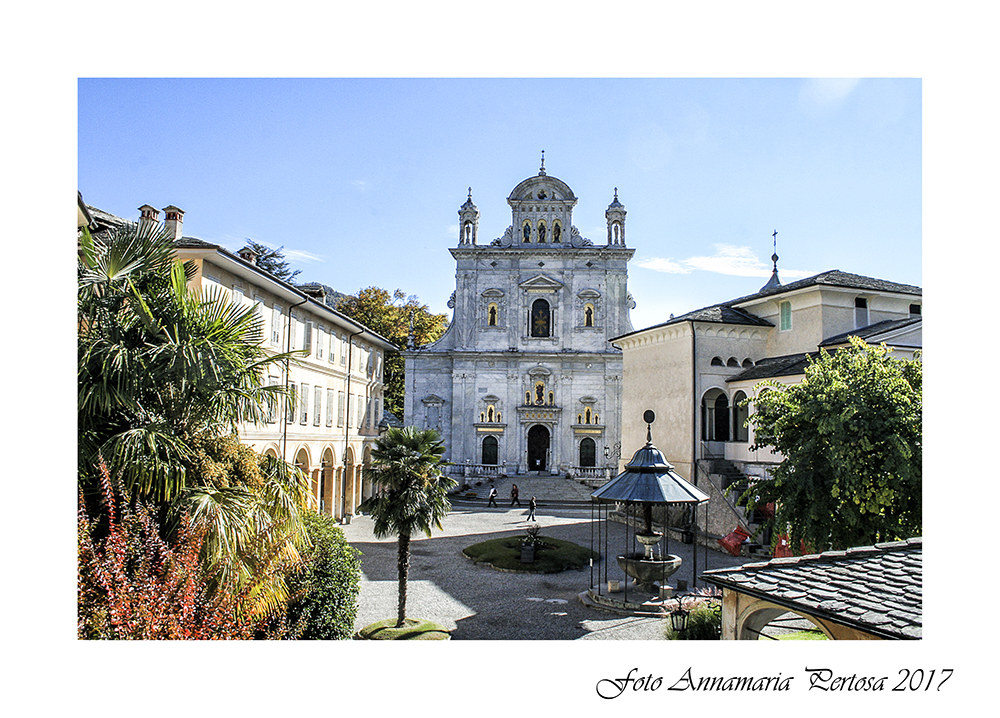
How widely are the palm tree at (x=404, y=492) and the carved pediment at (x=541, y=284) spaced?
37.6 metres

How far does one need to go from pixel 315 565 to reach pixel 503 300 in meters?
40.8

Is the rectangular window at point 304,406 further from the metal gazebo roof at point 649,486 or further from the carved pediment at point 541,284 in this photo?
the carved pediment at point 541,284

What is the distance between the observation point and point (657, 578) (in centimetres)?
1702

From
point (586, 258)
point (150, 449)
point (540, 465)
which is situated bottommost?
point (540, 465)

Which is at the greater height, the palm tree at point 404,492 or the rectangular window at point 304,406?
the rectangular window at point 304,406

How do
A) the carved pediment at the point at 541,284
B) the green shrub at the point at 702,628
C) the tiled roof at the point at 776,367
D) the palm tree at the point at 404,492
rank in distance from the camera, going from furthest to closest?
1. the carved pediment at the point at 541,284
2. the tiled roof at the point at 776,367
3. the palm tree at the point at 404,492
4. the green shrub at the point at 702,628

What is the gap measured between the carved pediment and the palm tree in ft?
123

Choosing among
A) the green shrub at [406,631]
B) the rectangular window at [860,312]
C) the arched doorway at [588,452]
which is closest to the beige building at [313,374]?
the green shrub at [406,631]

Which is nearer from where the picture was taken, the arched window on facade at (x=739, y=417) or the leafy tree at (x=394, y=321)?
the arched window on facade at (x=739, y=417)

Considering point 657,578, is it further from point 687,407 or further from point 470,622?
point 687,407

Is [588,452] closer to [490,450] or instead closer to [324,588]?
[490,450]

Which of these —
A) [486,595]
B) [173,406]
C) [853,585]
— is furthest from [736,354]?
[173,406]

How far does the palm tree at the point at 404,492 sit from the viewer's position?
14922 millimetres

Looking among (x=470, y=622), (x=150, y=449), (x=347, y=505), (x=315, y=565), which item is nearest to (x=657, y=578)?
(x=470, y=622)
